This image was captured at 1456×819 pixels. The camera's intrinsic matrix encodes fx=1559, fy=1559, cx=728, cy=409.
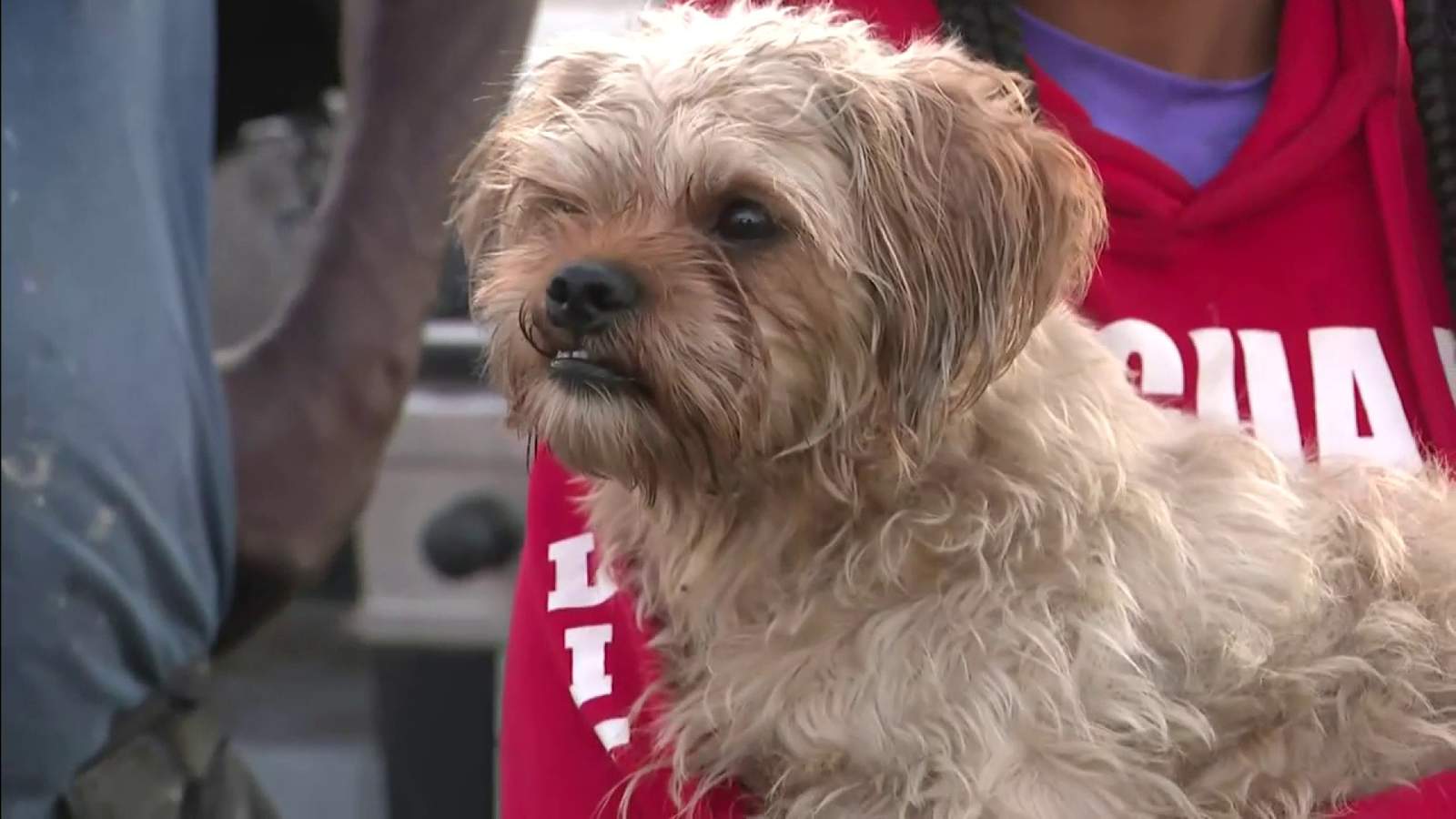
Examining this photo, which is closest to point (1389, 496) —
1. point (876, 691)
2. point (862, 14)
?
point (876, 691)

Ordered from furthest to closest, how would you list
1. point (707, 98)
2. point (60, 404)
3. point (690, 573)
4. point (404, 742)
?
point (404, 742)
point (60, 404)
point (690, 573)
point (707, 98)

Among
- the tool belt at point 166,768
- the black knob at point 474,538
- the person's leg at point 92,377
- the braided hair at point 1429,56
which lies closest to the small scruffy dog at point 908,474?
the braided hair at point 1429,56

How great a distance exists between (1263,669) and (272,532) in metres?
0.95

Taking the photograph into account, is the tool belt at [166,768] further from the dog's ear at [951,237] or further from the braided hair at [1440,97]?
the braided hair at [1440,97]

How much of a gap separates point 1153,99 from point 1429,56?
206mm

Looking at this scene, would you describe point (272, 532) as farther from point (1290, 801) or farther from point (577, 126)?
point (1290, 801)

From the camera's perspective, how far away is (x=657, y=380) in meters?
0.88

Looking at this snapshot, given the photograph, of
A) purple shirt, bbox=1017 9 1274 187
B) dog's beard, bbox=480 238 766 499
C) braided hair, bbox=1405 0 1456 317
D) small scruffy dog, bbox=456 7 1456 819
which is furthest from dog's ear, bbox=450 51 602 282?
braided hair, bbox=1405 0 1456 317

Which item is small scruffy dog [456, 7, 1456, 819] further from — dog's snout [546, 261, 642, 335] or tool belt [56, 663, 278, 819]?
tool belt [56, 663, 278, 819]

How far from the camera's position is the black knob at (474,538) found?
233 cm

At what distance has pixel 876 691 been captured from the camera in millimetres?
952

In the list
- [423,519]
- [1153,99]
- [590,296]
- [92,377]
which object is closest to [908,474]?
[590,296]

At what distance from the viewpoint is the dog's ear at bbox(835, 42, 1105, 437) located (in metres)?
0.93

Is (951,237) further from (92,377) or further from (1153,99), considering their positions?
(92,377)
